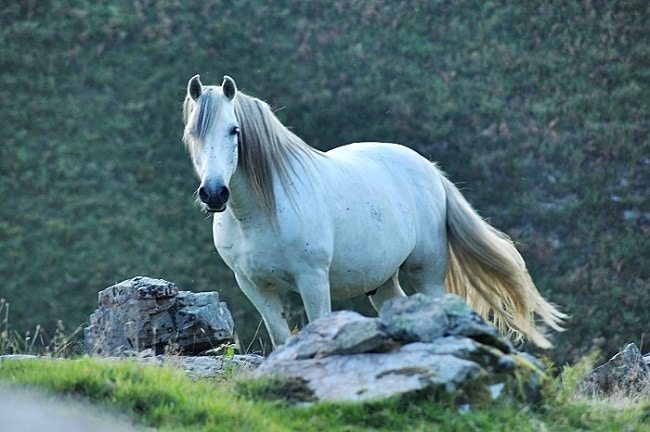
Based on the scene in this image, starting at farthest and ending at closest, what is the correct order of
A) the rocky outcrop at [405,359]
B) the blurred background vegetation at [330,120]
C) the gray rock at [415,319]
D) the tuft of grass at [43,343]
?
the blurred background vegetation at [330,120]
the tuft of grass at [43,343]
the gray rock at [415,319]
the rocky outcrop at [405,359]

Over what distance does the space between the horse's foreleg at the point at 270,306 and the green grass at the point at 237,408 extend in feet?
5.87

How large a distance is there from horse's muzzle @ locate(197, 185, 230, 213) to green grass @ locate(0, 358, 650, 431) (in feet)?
4.17

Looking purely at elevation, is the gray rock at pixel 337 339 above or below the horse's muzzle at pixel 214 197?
below

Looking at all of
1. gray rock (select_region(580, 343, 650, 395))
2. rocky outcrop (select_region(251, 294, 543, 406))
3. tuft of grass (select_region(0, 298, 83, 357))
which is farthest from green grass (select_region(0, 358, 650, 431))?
gray rock (select_region(580, 343, 650, 395))

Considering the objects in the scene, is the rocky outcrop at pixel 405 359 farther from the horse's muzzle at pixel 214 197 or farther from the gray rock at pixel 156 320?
the gray rock at pixel 156 320

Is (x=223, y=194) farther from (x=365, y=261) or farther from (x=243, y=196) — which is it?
(x=365, y=261)

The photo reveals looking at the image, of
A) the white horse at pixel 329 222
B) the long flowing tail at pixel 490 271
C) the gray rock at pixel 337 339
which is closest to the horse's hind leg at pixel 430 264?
the white horse at pixel 329 222

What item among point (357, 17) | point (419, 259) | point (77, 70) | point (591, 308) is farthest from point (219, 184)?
point (357, 17)

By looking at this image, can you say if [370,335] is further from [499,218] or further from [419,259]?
[499,218]

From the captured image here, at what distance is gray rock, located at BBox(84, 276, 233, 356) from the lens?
8.98 m

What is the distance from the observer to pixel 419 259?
351 inches

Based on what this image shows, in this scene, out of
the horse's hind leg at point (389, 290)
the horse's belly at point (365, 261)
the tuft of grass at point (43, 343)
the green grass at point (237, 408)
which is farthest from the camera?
the horse's hind leg at point (389, 290)

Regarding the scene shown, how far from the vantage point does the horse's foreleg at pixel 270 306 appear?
307 inches

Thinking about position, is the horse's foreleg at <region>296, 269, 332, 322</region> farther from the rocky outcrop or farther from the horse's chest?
the rocky outcrop
